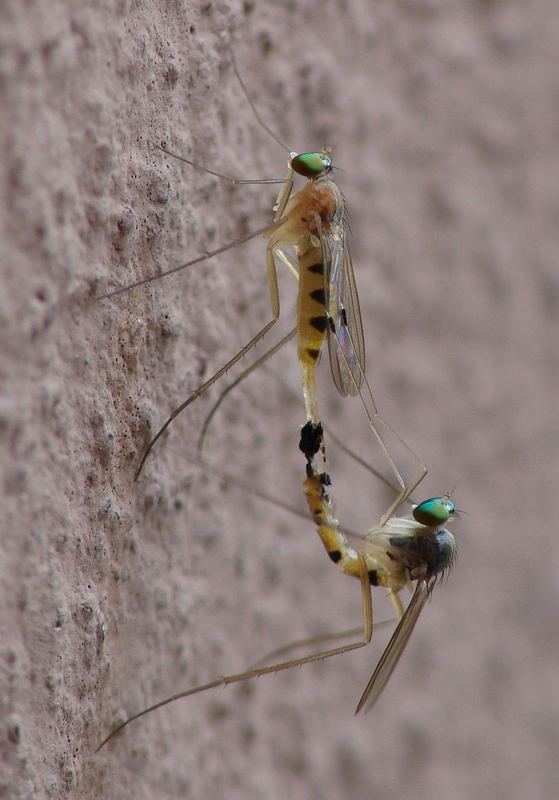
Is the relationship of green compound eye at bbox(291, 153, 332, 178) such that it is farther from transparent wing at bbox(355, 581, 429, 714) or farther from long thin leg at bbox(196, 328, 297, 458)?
transparent wing at bbox(355, 581, 429, 714)

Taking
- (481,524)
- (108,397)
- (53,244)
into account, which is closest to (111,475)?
(108,397)

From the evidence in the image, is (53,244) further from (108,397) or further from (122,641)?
(122,641)

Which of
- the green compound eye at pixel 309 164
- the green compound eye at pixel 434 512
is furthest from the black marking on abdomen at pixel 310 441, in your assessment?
the green compound eye at pixel 309 164

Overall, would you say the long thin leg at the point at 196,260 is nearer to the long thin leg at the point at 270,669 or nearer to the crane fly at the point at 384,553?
the crane fly at the point at 384,553

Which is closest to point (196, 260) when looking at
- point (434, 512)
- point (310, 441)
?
point (310, 441)

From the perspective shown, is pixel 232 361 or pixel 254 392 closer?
pixel 232 361

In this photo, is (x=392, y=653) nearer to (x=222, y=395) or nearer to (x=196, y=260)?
(x=222, y=395)
